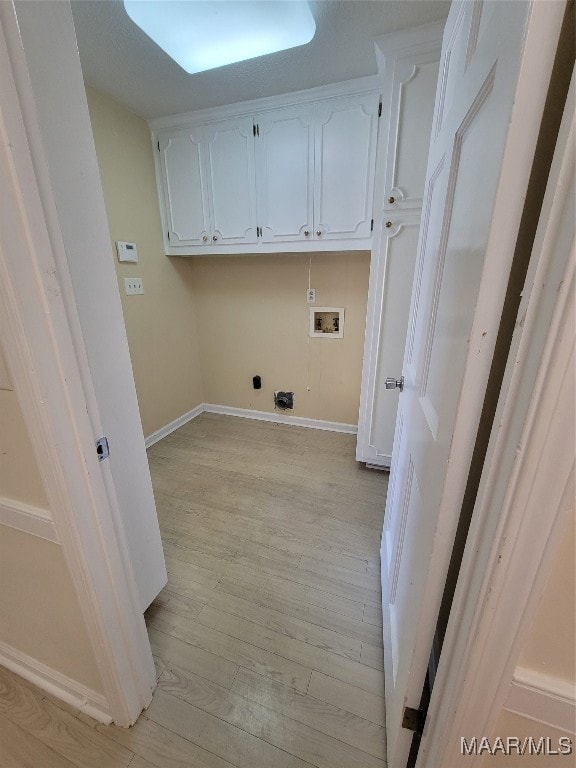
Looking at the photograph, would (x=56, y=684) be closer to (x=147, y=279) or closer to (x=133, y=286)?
(x=133, y=286)

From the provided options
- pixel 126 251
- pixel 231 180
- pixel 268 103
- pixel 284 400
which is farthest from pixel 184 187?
pixel 284 400

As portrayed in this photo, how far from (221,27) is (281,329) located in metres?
1.73

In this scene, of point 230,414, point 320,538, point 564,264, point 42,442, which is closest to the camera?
point 564,264

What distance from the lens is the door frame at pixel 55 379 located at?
21.1 inches

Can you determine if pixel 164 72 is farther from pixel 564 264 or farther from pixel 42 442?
pixel 564 264

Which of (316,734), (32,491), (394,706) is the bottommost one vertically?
(316,734)

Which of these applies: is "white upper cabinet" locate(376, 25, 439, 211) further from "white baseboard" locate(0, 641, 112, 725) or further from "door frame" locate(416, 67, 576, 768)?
"white baseboard" locate(0, 641, 112, 725)

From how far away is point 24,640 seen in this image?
1032 mm

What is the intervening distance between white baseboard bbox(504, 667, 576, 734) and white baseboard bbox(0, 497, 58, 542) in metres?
1.00

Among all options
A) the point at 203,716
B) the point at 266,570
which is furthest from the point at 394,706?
the point at 266,570

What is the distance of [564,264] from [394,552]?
1082mm

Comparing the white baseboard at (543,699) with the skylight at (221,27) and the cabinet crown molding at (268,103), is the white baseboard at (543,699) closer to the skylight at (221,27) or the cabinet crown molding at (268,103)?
the skylight at (221,27)

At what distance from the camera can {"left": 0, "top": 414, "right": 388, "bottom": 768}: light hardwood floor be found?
92 cm

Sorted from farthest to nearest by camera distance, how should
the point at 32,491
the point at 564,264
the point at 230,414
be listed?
1. the point at 230,414
2. the point at 32,491
3. the point at 564,264
